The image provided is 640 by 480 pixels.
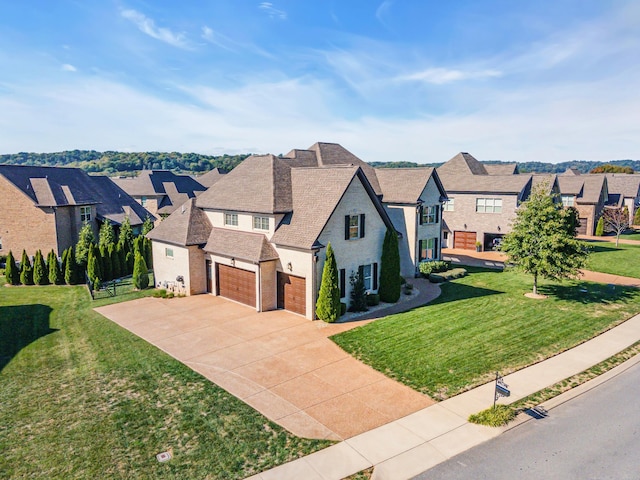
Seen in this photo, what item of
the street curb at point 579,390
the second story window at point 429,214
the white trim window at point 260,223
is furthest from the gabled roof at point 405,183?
the street curb at point 579,390

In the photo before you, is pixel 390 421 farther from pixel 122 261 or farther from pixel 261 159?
pixel 122 261

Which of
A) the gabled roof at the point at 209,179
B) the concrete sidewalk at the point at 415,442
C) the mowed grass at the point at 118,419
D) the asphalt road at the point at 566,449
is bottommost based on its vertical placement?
the asphalt road at the point at 566,449

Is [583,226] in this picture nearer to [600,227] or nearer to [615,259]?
[600,227]

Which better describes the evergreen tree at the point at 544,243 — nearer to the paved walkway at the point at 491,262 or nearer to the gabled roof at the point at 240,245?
the paved walkway at the point at 491,262

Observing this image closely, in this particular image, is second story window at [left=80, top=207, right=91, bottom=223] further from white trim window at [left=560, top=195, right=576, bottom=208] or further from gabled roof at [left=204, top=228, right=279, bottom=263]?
white trim window at [left=560, top=195, right=576, bottom=208]

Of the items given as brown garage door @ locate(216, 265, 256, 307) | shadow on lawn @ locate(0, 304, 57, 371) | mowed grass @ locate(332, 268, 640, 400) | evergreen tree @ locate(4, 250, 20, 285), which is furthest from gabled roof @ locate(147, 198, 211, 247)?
mowed grass @ locate(332, 268, 640, 400)

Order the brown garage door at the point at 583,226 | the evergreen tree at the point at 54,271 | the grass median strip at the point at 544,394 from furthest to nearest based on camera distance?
the brown garage door at the point at 583,226 → the evergreen tree at the point at 54,271 → the grass median strip at the point at 544,394
